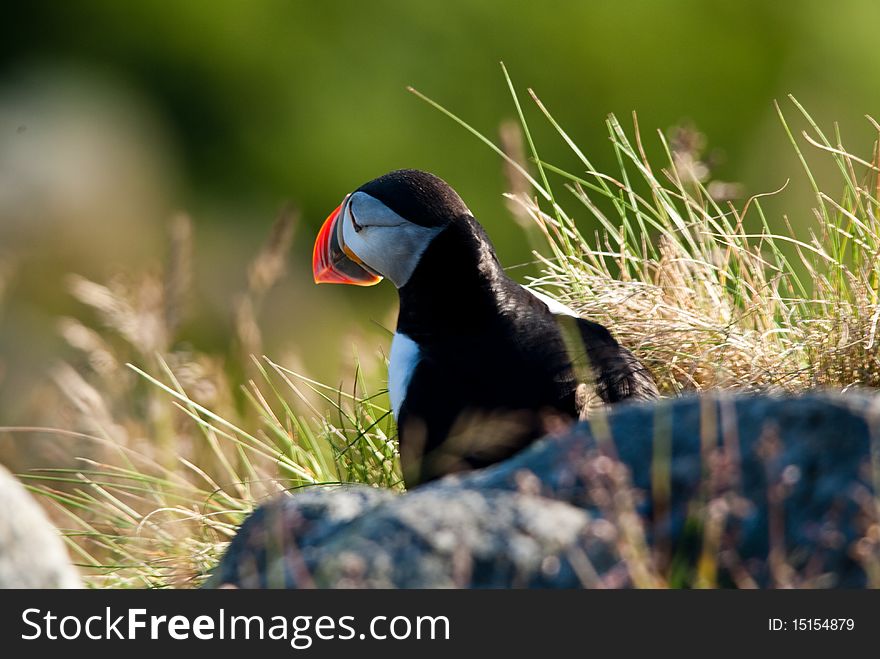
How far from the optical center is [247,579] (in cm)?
212

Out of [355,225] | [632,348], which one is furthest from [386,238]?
[632,348]

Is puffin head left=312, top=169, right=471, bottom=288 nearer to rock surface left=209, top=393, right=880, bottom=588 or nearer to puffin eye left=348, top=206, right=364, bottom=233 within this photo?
puffin eye left=348, top=206, right=364, bottom=233

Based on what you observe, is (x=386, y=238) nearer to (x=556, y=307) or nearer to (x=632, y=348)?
(x=556, y=307)

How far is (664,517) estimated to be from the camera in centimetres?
197

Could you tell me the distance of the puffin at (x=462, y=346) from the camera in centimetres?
289

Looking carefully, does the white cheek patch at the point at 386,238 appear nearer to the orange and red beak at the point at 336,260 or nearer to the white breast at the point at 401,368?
the orange and red beak at the point at 336,260

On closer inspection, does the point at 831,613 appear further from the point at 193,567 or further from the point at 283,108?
the point at 283,108

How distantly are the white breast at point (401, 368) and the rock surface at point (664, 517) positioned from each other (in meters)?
1.05

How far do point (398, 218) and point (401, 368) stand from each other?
0.47 meters

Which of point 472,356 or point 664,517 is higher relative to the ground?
point 472,356

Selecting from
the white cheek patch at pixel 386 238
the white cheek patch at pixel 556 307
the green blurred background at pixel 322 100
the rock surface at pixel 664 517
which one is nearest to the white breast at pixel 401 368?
the white cheek patch at pixel 386 238

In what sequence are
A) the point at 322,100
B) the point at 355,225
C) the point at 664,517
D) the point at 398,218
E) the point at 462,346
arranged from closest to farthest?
1. the point at 664,517
2. the point at 462,346
3. the point at 398,218
4. the point at 355,225
5. the point at 322,100

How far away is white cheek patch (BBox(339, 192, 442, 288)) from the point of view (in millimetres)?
3373

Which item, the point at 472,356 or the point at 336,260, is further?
the point at 336,260
